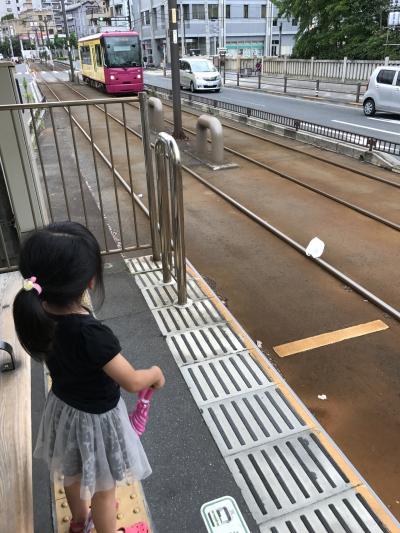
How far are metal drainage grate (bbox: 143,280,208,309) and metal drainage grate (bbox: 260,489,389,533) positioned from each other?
2.02 meters

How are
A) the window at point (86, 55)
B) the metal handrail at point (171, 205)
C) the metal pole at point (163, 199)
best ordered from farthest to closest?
the window at point (86, 55) < the metal pole at point (163, 199) < the metal handrail at point (171, 205)

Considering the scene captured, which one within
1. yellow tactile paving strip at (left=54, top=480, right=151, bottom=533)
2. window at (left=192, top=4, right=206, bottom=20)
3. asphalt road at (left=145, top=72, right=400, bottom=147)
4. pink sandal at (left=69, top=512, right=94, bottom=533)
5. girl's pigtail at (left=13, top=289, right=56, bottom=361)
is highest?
window at (left=192, top=4, right=206, bottom=20)

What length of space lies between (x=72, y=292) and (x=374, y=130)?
14.5 m

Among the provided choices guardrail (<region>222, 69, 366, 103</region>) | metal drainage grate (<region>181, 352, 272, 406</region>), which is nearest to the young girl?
metal drainage grate (<region>181, 352, 272, 406</region>)

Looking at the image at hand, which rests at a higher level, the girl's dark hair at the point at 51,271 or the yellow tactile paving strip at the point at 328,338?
the girl's dark hair at the point at 51,271

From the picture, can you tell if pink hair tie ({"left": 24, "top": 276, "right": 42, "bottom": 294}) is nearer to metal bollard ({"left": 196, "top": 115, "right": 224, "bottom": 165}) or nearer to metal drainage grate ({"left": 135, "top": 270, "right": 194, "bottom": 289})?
metal drainage grate ({"left": 135, "top": 270, "right": 194, "bottom": 289})

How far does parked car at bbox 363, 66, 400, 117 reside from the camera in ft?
49.8

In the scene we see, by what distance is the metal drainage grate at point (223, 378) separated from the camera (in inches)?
109

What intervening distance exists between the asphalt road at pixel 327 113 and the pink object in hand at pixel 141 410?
1234 centimetres

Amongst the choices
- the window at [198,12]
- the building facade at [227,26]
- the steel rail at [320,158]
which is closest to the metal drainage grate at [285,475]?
the steel rail at [320,158]

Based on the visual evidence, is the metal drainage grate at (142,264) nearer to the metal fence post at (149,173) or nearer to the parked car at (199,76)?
the metal fence post at (149,173)

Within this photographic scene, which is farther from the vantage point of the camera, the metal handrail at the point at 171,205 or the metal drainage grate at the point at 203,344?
the metal handrail at the point at 171,205


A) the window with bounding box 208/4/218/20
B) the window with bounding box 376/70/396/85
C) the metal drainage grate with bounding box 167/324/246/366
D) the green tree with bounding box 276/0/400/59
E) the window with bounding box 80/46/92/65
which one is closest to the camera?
the metal drainage grate with bounding box 167/324/246/366

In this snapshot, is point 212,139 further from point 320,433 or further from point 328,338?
point 320,433
